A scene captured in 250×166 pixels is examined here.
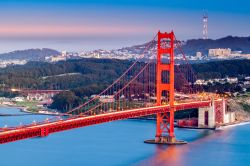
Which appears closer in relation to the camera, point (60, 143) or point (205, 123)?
point (60, 143)

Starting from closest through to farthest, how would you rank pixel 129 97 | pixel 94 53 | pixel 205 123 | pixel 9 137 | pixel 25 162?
pixel 9 137, pixel 25 162, pixel 205 123, pixel 129 97, pixel 94 53

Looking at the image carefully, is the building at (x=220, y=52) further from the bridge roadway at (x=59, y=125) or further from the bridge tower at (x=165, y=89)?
the bridge roadway at (x=59, y=125)

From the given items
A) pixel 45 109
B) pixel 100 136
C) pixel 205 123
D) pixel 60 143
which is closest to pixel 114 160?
pixel 60 143

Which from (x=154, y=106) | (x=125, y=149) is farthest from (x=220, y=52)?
(x=125, y=149)

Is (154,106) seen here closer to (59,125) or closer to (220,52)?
(59,125)

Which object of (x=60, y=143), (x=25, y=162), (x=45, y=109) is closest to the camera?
(x=25, y=162)

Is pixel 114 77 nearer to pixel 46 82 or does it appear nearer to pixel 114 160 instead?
pixel 46 82

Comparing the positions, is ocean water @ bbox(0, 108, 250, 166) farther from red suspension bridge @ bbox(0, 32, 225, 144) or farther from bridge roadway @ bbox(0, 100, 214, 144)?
bridge roadway @ bbox(0, 100, 214, 144)

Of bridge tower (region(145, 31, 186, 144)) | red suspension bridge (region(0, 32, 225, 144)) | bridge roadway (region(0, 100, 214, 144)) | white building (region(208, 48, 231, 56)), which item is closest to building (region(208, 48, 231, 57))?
white building (region(208, 48, 231, 56))
